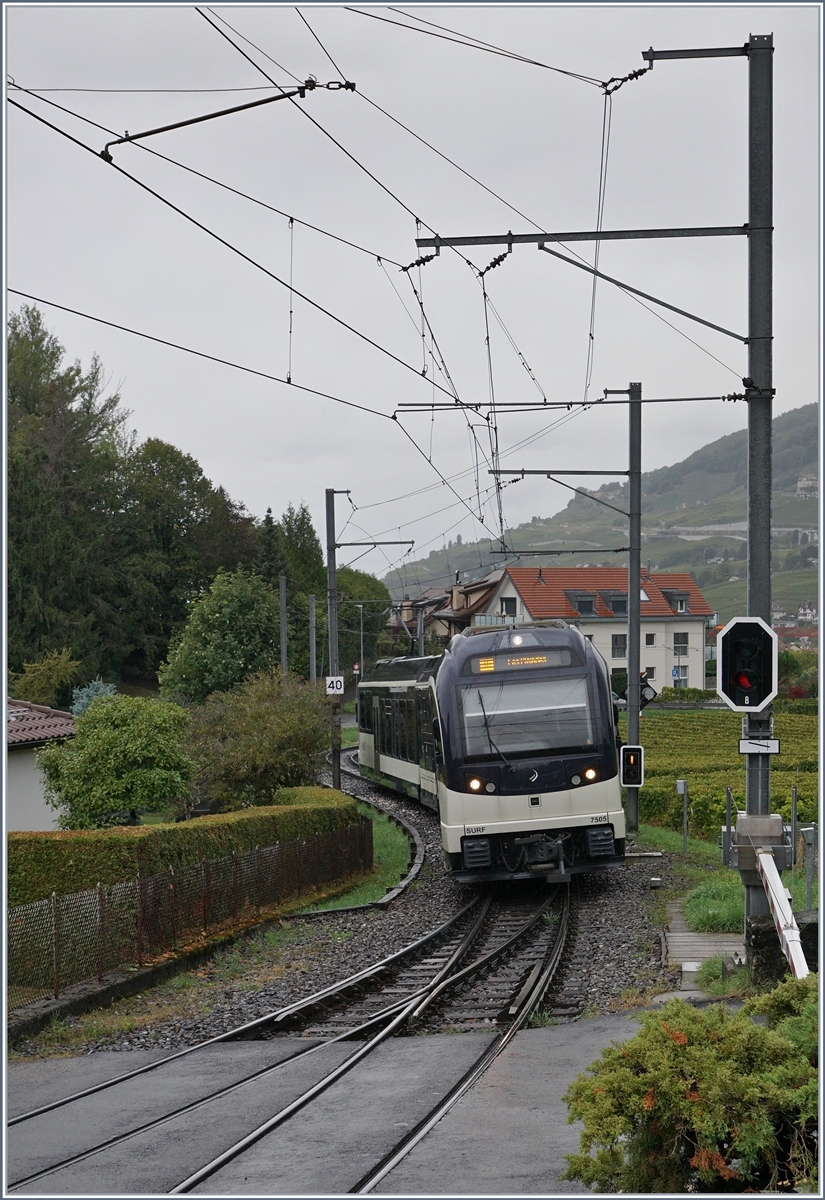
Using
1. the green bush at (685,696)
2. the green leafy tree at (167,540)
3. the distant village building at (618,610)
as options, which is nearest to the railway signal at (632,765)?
the green leafy tree at (167,540)

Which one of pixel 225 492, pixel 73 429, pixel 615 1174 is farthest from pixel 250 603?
pixel 615 1174

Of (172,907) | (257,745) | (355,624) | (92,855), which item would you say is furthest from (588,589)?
(92,855)

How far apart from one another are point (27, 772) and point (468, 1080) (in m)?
18.7

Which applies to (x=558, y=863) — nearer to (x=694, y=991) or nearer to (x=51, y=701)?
(x=694, y=991)

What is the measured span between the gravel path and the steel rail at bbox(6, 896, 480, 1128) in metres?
0.26

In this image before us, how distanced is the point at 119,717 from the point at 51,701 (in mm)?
32525

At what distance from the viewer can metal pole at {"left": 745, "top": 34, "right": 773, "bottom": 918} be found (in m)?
9.79

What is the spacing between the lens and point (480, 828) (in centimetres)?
1686

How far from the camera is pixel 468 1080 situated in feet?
28.2

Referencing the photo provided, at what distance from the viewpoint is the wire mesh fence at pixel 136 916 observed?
1195 cm

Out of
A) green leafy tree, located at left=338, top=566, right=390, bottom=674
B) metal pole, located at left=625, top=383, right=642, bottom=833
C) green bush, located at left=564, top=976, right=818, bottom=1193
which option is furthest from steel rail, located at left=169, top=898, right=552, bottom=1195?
green leafy tree, located at left=338, top=566, right=390, bottom=674

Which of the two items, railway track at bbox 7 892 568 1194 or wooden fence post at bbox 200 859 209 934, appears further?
wooden fence post at bbox 200 859 209 934

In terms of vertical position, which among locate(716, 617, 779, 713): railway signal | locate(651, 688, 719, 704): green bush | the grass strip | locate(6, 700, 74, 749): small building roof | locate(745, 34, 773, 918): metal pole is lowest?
locate(651, 688, 719, 704): green bush

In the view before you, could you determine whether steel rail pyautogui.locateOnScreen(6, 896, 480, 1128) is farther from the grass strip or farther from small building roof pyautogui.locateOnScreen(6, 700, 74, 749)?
small building roof pyautogui.locateOnScreen(6, 700, 74, 749)
